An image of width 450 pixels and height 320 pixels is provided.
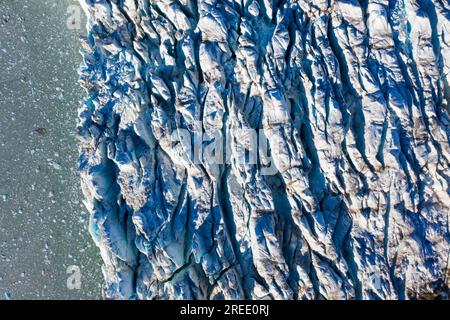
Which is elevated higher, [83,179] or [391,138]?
[391,138]

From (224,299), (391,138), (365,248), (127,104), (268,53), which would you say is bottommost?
(224,299)

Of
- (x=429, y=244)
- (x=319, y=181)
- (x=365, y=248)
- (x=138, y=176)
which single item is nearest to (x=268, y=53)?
(x=319, y=181)

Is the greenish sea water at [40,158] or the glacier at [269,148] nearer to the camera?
the glacier at [269,148]

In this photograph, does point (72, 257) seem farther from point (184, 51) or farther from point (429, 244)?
point (429, 244)

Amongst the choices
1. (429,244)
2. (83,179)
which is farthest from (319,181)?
(83,179)

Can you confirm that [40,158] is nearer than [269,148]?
No

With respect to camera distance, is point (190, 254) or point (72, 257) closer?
point (190, 254)

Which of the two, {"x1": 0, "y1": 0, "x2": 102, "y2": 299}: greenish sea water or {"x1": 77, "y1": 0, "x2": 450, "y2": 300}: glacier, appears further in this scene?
{"x1": 0, "y1": 0, "x2": 102, "y2": 299}: greenish sea water
